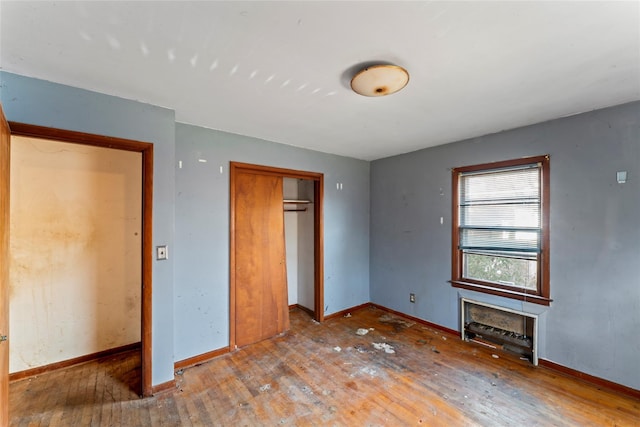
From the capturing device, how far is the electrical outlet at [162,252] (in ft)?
7.22

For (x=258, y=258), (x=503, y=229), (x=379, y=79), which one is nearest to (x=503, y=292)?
(x=503, y=229)

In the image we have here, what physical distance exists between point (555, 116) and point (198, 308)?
402 cm

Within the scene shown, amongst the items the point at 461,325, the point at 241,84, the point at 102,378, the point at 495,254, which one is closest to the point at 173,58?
the point at 241,84

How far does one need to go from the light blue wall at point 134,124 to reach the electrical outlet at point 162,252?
4cm

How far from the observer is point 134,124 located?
2092mm

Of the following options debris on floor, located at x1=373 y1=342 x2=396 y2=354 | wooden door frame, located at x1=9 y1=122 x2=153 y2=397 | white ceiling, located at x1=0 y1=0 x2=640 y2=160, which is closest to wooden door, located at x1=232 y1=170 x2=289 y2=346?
wooden door frame, located at x1=9 y1=122 x2=153 y2=397

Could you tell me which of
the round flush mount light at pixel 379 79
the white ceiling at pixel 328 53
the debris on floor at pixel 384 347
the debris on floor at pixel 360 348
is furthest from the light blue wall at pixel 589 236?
the round flush mount light at pixel 379 79

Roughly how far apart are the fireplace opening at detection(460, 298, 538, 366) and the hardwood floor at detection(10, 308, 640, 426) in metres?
0.15

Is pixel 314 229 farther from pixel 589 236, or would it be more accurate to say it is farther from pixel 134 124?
pixel 589 236

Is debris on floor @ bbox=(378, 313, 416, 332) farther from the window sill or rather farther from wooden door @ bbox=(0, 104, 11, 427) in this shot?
wooden door @ bbox=(0, 104, 11, 427)

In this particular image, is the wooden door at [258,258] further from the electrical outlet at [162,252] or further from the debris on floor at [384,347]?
the debris on floor at [384,347]

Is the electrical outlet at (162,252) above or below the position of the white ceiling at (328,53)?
below

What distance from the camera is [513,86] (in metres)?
1.90

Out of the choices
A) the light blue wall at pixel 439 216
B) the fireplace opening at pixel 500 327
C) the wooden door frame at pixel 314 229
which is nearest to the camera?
the light blue wall at pixel 439 216
